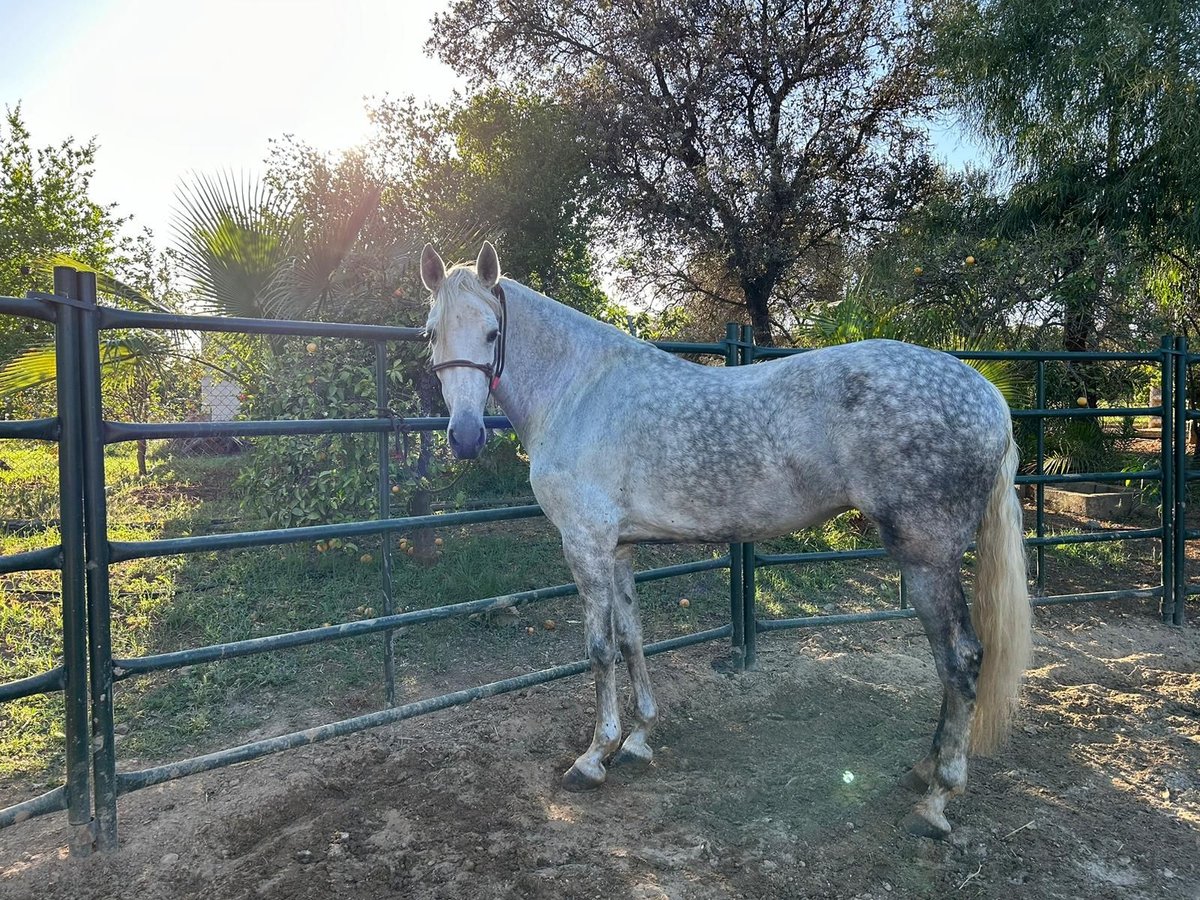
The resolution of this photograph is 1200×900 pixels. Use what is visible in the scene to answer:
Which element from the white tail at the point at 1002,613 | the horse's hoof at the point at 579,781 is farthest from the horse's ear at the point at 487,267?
the white tail at the point at 1002,613

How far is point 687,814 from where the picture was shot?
252 cm

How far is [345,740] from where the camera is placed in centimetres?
301

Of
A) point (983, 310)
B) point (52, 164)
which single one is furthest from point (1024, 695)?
point (52, 164)

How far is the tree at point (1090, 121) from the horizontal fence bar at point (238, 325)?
7.05 meters

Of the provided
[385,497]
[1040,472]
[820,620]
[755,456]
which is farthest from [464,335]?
[1040,472]

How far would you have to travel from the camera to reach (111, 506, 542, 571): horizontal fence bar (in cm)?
233

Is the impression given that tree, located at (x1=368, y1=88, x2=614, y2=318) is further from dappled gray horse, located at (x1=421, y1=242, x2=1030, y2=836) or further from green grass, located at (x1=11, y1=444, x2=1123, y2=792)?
dappled gray horse, located at (x1=421, y1=242, x2=1030, y2=836)

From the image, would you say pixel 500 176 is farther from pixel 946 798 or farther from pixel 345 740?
pixel 946 798

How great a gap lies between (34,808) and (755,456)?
97.7 inches

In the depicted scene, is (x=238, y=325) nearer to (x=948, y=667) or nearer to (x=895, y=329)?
(x=948, y=667)

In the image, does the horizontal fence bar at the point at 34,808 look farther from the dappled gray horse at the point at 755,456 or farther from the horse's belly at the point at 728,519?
the horse's belly at the point at 728,519

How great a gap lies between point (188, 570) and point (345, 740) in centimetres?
300

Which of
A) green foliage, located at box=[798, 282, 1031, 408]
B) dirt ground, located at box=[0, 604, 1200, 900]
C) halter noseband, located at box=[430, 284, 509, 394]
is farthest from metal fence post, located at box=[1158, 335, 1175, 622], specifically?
halter noseband, located at box=[430, 284, 509, 394]

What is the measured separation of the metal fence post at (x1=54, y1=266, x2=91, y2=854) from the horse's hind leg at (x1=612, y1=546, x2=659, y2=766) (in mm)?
1852
